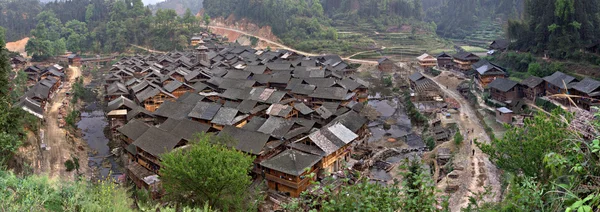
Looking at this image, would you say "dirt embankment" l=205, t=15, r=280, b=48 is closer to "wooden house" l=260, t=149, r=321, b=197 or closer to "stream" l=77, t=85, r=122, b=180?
"stream" l=77, t=85, r=122, b=180

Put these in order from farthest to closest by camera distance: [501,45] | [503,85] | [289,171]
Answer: [501,45] < [503,85] < [289,171]

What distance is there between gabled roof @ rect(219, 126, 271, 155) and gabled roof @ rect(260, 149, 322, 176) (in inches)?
60.4

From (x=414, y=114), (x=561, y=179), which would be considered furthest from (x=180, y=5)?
(x=561, y=179)

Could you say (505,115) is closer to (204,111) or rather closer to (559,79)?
(559,79)

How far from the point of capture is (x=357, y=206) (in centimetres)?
680

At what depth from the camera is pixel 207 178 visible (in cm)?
1559

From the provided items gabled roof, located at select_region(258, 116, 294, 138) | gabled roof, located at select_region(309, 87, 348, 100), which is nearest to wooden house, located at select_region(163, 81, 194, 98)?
gabled roof, located at select_region(309, 87, 348, 100)

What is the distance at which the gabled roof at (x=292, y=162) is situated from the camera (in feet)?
65.2

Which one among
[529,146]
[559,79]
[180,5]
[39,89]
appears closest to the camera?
[529,146]

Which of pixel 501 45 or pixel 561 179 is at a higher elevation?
pixel 561 179

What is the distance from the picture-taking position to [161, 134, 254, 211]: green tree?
15.7 meters

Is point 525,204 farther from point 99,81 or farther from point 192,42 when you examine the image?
point 192,42

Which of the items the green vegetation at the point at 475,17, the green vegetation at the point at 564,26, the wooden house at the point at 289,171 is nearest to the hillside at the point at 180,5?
the green vegetation at the point at 475,17

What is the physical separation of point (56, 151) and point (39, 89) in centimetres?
1525
